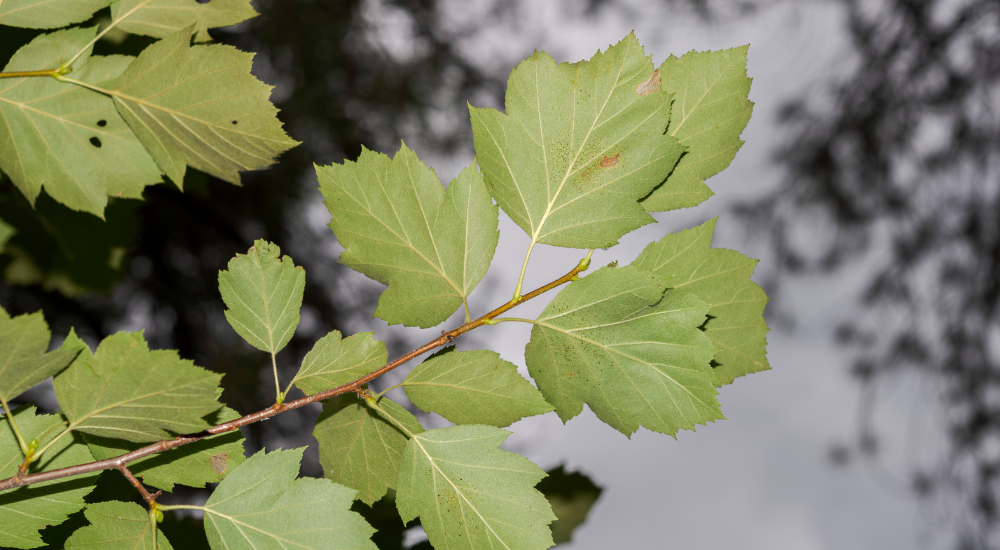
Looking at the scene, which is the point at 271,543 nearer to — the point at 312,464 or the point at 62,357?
the point at 62,357

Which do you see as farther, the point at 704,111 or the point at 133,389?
the point at 704,111

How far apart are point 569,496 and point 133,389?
0.60 metres

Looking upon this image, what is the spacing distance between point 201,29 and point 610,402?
0.54 meters

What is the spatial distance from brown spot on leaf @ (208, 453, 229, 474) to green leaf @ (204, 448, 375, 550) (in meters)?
0.04

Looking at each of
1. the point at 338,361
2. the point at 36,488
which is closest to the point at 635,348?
the point at 338,361

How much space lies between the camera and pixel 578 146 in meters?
0.48

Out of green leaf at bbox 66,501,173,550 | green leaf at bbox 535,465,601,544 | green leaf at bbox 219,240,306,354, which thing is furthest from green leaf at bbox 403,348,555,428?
green leaf at bbox 535,465,601,544

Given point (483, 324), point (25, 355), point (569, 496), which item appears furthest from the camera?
point (569, 496)

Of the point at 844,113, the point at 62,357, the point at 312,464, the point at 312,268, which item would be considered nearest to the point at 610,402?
the point at 62,357

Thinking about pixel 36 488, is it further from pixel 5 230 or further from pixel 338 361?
pixel 5 230

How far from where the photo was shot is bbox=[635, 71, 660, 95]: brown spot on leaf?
0.48 metres

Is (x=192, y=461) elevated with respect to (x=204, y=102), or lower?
lower

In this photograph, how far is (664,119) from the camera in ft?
1.56

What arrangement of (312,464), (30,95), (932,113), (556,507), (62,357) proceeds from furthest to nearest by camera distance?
(932,113) → (312,464) → (556,507) → (30,95) → (62,357)
